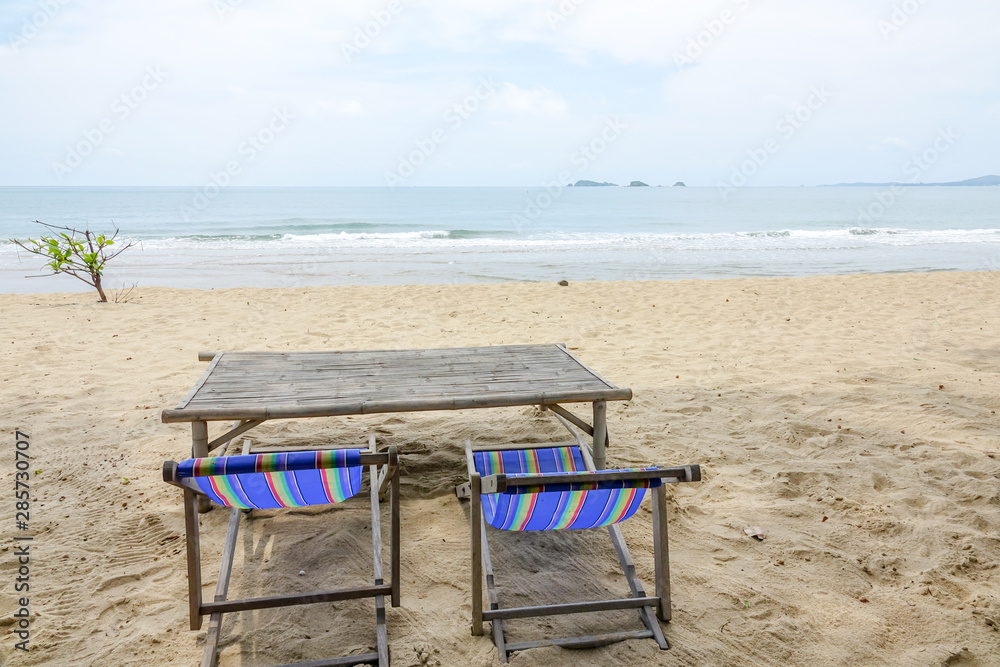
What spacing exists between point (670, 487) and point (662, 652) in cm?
127

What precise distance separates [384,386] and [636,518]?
1.36 metres

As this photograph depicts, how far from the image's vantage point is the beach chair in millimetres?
1969

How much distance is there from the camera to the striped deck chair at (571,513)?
6.73 feet

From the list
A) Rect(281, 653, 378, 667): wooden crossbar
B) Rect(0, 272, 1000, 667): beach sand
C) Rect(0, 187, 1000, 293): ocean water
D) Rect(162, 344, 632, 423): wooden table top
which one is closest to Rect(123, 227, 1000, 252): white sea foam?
Rect(0, 187, 1000, 293): ocean water

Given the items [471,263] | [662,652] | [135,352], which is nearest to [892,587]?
[662,652]

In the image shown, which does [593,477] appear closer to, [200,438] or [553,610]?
[553,610]

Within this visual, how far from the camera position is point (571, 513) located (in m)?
2.23

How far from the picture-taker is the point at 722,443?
3.93 meters

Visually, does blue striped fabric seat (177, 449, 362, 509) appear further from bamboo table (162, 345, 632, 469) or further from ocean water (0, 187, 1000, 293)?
ocean water (0, 187, 1000, 293)

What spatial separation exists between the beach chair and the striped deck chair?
308 millimetres

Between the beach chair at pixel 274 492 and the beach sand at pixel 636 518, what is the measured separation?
127 millimetres

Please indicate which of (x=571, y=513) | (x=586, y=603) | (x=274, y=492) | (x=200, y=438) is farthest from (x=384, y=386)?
(x=586, y=603)

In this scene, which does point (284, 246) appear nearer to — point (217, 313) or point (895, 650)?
point (217, 313)

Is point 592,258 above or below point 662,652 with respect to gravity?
above
